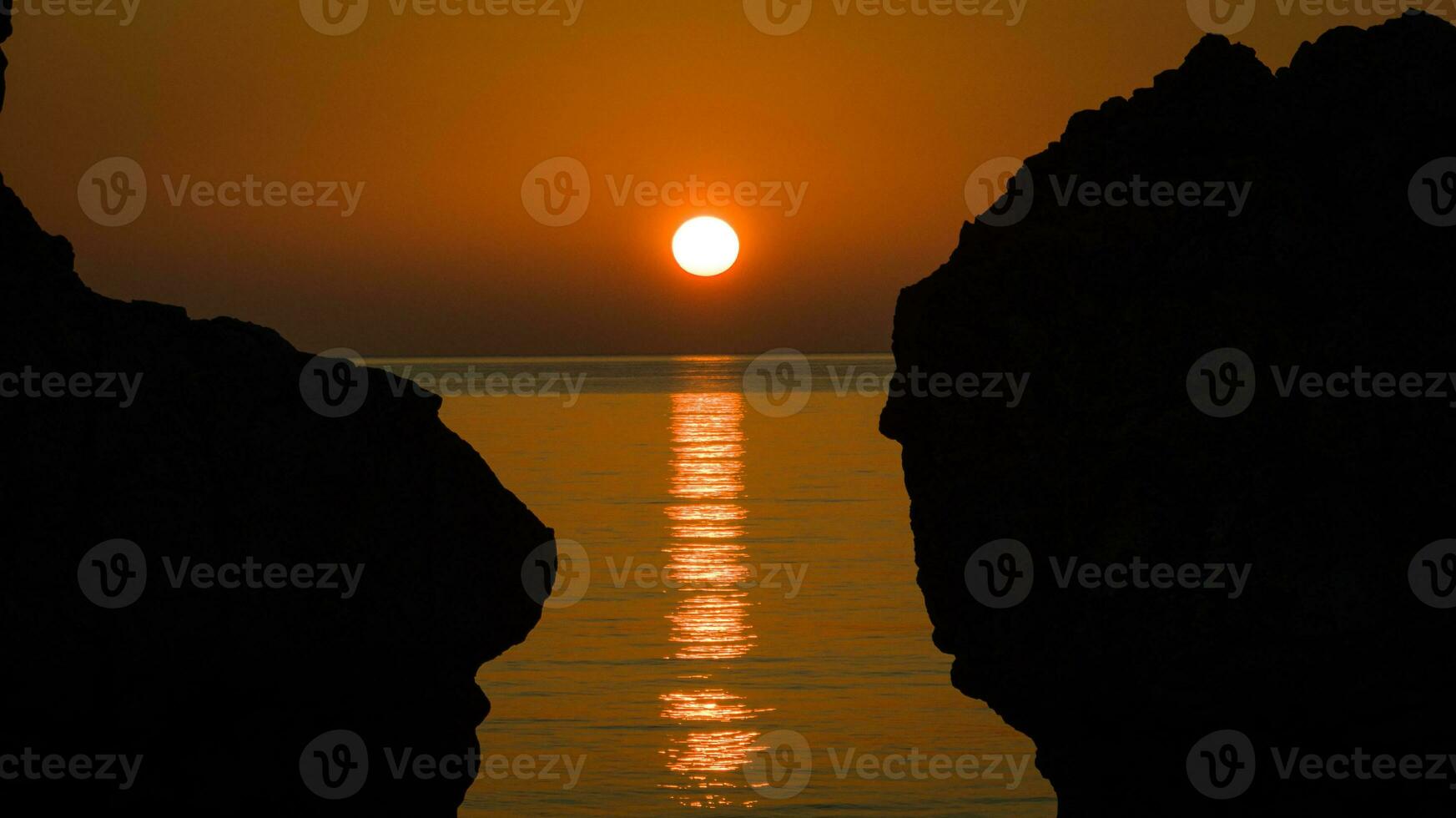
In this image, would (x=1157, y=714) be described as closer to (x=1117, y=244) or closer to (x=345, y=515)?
(x=1117, y=244)

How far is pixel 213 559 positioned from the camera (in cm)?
1267

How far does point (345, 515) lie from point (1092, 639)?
23.0 feet

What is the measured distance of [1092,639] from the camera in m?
13.4

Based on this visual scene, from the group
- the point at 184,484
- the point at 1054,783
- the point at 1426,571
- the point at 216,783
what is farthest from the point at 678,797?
the point at 1426,571

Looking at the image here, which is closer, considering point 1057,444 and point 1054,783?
point 1057,444
